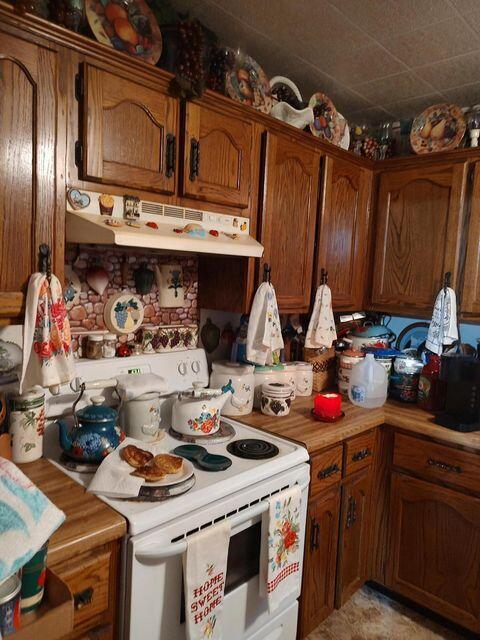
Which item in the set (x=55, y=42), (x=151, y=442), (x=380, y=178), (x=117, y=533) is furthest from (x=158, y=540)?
(x=380, y=178)

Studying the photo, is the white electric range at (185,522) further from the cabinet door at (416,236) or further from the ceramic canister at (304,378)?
the cabinet door at (416,236)

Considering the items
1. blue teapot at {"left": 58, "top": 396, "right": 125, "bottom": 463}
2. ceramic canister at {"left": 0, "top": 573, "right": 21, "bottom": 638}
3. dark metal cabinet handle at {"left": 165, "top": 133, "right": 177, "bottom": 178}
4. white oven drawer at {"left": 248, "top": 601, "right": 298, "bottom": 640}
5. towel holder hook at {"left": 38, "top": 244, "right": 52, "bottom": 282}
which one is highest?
dark metal cabinet handle at {"left": 165, "top": 133, "right": 177, "bottom": 178}

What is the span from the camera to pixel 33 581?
816mm

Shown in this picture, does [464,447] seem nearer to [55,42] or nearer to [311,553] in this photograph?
[311,553]

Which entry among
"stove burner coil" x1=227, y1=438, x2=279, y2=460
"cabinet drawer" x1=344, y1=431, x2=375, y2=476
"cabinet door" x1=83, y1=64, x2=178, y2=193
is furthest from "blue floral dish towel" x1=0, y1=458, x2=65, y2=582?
"cabinet drawer" x1=344, y1=431, x2=375, y2=476

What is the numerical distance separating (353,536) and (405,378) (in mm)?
761

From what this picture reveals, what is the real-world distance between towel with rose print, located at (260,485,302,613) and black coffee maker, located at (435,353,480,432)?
2.68 ft

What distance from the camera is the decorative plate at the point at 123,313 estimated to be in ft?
5.48

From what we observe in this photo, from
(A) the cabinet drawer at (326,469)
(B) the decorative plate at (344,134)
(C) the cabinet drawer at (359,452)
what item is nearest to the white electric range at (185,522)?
(A) the cabinet drawer at (326,469)

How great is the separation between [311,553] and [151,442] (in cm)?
77

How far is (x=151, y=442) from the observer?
1.50m

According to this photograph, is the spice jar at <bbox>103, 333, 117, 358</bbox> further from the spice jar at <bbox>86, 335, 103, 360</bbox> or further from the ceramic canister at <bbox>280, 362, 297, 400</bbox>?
the ceramic canister at <bbox>280, 362, 297, 400</bbox>

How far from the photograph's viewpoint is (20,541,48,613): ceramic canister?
31.9 inches

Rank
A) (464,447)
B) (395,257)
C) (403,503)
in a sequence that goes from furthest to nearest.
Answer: (395,257) → (403,503) → (464,447)
